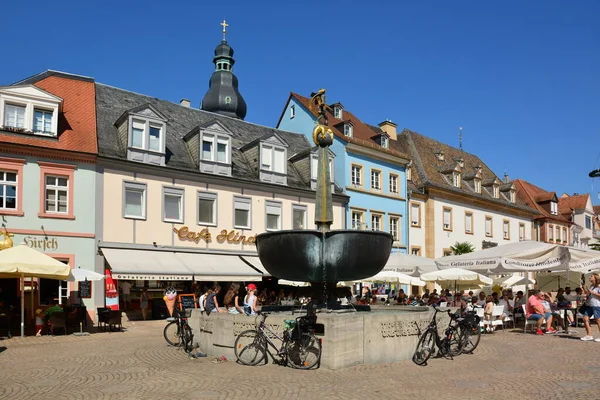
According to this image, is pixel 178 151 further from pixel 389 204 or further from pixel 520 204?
pixel 520 204

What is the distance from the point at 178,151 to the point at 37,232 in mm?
7960

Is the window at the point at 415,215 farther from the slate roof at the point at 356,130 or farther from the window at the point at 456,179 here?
the window at the point at 456,179

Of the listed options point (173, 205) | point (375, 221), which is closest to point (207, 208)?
point (173, 205)

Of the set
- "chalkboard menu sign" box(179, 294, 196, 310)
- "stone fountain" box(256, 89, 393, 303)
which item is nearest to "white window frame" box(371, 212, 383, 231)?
"chalkboard menu sign" box(179, 294, 196, 310)

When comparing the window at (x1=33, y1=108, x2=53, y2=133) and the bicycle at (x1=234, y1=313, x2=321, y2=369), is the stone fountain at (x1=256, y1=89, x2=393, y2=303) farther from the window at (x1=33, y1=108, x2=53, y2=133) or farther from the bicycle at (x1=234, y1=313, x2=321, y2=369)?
the window at (x1=33, y1=108, x2=53, y2=133)

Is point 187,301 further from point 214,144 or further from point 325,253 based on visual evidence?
point 325,253

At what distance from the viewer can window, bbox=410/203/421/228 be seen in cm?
4066

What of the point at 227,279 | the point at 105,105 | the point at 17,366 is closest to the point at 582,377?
the point at 17,366

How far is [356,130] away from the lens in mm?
40250

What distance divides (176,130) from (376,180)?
1344 centimetres

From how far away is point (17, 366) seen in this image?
11961 millimetres

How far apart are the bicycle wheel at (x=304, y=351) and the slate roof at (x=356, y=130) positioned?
25837 millimetres

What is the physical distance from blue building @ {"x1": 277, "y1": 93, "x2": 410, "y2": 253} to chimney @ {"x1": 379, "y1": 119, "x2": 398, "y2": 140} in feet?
9.34

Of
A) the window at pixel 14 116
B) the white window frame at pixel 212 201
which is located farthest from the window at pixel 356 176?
the window at pixel 14 116
